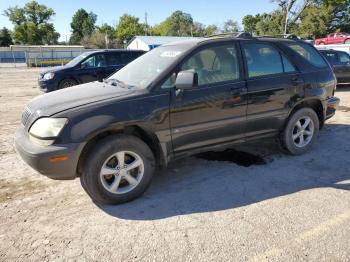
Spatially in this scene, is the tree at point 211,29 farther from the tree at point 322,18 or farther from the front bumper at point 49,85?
the front bumper at point 49,85

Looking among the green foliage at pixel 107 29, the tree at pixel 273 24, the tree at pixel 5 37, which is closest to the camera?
the tree at pixel 273 24

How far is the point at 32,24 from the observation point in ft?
252

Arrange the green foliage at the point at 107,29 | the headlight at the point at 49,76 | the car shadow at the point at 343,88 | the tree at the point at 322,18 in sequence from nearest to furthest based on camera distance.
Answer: the headlight at the point at 49,76, the car shadow at the point at 343,88, the tree at the point at 322,18, the green foliage at the point at 107,29

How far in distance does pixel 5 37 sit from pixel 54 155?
94997 millimetres

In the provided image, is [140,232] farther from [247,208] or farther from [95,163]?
[247,208]

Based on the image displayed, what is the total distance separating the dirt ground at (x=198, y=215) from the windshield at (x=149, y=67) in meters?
1.32

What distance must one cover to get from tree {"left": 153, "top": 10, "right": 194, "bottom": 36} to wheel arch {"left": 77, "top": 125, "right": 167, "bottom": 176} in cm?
9923

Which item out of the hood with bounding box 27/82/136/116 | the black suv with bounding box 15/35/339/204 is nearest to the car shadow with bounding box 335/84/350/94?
the black suv with bounding box 15/35/339/204

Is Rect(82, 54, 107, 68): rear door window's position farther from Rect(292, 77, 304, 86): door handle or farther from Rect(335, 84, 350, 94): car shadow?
Rect(335, 84, 350, 94): car shadow

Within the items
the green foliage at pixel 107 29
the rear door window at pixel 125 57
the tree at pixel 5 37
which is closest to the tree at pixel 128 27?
the green foliage at pixel 107 29

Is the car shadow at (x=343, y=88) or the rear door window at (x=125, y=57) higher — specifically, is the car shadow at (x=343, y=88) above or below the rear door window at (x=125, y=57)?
below

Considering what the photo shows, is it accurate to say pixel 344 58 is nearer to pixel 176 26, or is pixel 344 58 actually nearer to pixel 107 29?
pixel 107 29

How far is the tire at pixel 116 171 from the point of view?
3.57 metres

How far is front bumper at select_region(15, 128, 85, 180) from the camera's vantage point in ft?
10.9
